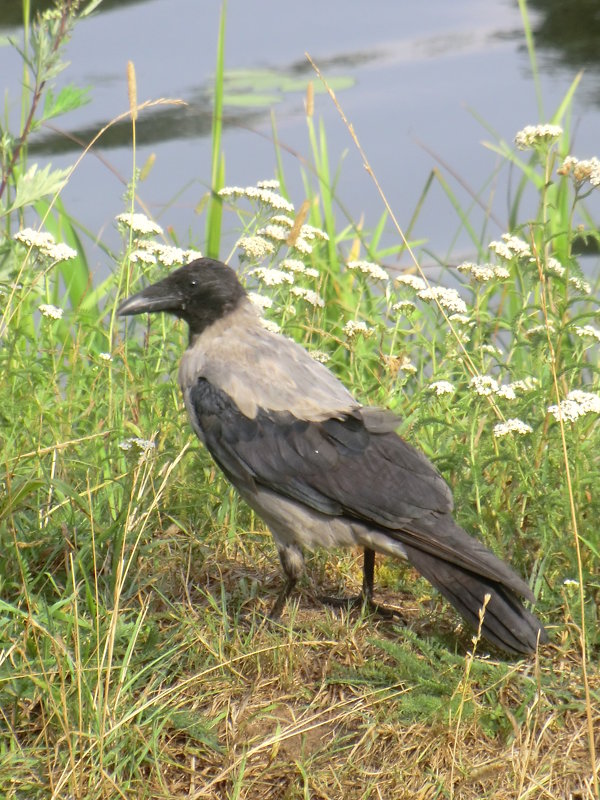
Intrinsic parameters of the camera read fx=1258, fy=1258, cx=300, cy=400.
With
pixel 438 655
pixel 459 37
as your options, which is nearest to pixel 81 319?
pixel 438 655

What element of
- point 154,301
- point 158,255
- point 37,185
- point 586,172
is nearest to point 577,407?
point 586,172

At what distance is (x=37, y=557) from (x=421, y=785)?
1483mm

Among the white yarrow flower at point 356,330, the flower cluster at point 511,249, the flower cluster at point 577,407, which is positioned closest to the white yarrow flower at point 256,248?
the white yarrow flower at point 356,330

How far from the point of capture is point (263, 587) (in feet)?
13.9

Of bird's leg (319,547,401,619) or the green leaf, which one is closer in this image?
the green leaf

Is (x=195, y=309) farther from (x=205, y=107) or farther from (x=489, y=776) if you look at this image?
(x=205, y=107)

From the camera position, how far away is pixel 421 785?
10.3 feet

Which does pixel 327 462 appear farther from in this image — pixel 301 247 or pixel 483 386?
pixel 301 247

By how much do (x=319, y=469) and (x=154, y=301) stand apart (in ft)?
2.98

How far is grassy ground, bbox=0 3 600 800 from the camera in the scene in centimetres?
319

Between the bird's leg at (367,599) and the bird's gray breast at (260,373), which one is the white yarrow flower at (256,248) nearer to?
the bird's gray breast at (260,373)

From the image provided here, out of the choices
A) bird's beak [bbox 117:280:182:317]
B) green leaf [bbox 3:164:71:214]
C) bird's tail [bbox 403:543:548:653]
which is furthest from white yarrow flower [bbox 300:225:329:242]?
green leaf [bbox 3:164:71:214]

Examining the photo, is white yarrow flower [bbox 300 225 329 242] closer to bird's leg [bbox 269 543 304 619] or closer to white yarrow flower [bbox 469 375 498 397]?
white yarrow flower [bbox 469 375 498 397]

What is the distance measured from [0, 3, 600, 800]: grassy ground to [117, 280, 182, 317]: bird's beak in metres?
0.21
